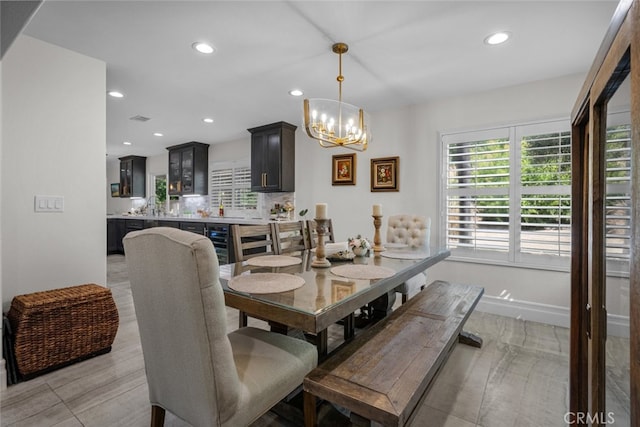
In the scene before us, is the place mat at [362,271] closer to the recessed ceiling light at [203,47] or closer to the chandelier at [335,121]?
the chandelier at [335,121]

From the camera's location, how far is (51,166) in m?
2.33

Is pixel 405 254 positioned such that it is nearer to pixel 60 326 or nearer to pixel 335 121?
pixel 335 121

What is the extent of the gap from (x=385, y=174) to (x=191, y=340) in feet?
11.1

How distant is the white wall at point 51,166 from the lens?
85.0 inches

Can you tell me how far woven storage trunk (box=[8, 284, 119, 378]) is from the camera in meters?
1.96

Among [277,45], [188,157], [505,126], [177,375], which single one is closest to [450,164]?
[505,126]

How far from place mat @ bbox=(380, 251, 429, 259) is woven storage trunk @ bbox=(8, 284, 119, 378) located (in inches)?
85.3

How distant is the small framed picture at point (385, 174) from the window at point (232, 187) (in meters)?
2.49

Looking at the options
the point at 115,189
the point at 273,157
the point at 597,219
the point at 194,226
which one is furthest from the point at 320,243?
the point at 115,189

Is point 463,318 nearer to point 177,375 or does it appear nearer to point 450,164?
point 177,375

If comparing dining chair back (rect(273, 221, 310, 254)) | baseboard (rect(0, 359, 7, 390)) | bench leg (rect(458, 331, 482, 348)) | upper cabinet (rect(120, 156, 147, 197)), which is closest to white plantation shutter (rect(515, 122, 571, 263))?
bench leg (rect(458, 331, 482, 348))

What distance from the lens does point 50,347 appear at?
2057 millimetres

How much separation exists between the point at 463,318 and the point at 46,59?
3.49 m

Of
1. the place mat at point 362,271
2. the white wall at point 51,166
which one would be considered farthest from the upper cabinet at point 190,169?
the place mat at point 362,271
